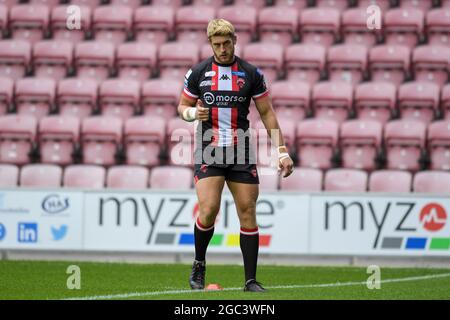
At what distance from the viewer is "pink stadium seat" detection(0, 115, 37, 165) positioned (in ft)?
46.5

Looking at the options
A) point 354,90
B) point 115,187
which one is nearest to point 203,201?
point 115,187

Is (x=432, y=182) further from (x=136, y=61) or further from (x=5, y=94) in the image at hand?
(x=5, y=94)

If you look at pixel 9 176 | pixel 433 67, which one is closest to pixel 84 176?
pixel 9 176

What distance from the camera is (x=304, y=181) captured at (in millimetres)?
12992

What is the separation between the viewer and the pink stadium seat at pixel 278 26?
16.1 metres

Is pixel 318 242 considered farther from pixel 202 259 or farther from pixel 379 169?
pixel 202 259

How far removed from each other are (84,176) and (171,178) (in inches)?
45.5

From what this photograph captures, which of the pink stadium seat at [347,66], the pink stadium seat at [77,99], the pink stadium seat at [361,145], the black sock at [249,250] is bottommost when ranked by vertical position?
the black sock at [249,250]

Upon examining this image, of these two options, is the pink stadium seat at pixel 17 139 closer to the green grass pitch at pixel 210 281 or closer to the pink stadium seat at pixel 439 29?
the green grass pitch at pixel 210 281

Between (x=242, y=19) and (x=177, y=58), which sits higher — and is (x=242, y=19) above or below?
above

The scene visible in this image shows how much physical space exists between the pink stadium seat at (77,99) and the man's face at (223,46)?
7.59m

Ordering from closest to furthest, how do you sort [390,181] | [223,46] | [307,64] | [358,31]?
[223,46], [390,181], [307,64], [358,31]

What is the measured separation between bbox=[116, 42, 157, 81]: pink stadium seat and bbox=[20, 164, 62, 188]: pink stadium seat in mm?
2744

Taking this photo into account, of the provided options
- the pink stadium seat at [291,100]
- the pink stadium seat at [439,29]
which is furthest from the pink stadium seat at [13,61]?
the pink stadium seat at [439,29]
